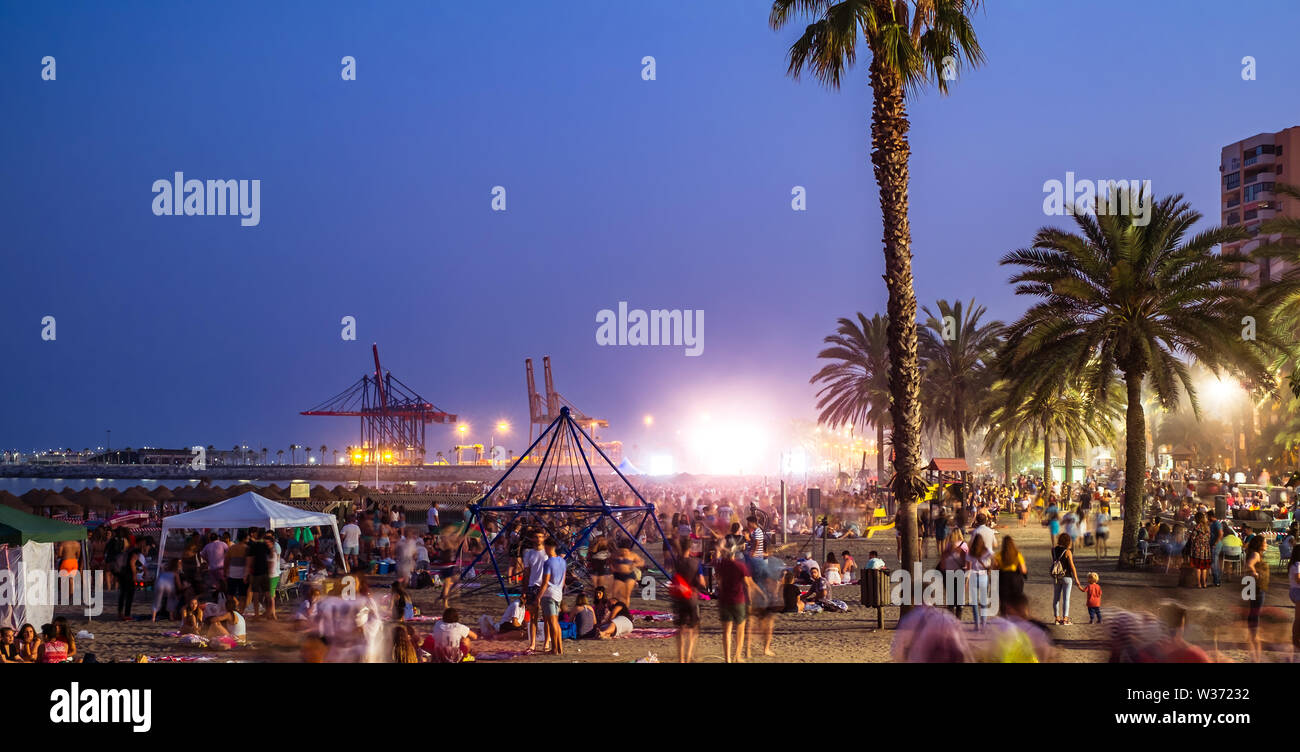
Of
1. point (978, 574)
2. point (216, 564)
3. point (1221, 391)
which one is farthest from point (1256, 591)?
point (1221, 391)

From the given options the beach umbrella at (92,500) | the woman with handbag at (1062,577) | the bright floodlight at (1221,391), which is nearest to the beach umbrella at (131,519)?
the beach umbrella at (92,500)

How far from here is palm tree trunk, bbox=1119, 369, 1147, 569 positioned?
827 inches

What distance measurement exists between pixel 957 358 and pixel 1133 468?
22.7 metres

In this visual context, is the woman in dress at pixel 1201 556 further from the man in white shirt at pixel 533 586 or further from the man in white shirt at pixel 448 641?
the man in white shirt at pixel 448 641

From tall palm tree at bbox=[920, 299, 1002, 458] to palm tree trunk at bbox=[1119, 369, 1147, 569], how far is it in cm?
2110

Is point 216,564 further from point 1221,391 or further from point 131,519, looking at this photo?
point 1221,391

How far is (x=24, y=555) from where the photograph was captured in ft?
46.9

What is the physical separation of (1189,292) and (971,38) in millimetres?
7247

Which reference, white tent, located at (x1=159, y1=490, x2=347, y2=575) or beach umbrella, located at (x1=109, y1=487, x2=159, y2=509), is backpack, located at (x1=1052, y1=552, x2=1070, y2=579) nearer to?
white tent, located at (x1=159, y1=490, x2=347, y2=575)

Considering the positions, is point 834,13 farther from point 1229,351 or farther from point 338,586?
point 338,586

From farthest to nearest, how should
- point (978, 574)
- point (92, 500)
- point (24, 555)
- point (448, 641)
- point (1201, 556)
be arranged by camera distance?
1. point (92, 500)
2. point (1201, 556)
3. point (24, 555)
4. point (978, 574)
5. point (448, 641)

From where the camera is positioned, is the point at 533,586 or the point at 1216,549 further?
the point at 1216,549

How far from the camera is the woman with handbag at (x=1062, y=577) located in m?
14.6

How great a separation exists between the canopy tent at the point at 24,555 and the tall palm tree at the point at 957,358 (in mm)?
34703
